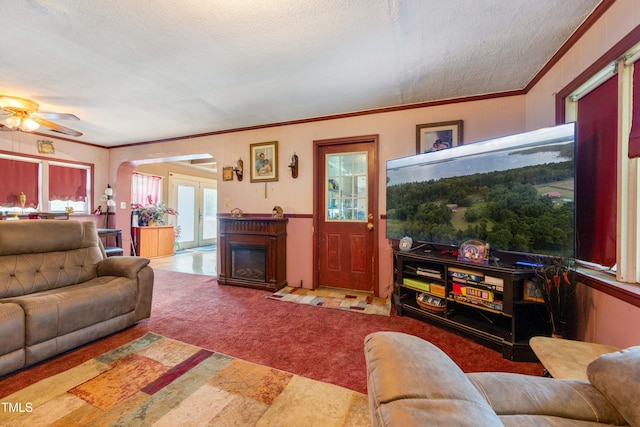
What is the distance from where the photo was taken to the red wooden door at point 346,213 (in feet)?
10.9

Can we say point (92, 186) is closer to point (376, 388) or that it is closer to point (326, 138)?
point (326, 138)

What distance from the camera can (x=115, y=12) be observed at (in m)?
1.63

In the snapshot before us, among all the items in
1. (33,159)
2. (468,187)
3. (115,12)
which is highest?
(115,12)

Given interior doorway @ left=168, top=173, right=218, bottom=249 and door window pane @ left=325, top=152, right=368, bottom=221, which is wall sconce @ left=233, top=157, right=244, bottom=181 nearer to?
door window pane @ left=325, top=152, right=368, bottom=221

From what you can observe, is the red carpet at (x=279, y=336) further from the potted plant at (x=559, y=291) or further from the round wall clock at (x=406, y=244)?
the round wall clock at (x=406, y=244)

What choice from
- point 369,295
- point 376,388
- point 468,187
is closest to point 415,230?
point 468,187

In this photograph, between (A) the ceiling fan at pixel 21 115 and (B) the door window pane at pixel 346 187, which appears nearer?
(A) the ceiling fan at pixel 21 115

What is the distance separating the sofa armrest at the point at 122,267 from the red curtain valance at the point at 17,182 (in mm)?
3151

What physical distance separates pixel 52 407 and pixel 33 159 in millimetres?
4660

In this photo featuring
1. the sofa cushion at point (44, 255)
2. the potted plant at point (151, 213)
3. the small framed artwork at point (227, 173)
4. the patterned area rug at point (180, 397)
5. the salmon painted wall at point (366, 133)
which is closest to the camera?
the patterned area rug at point (180, 397)

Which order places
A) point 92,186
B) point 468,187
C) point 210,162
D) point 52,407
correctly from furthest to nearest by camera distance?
point 210,162, point 92,186, point 468,187, point 52,407

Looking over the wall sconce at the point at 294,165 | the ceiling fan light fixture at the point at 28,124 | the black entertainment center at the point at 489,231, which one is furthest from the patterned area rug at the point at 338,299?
the ceiling fan light fixture at the point at 28,124

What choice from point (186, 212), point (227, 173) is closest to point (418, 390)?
point (227, 173)

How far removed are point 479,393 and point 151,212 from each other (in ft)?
21.9
